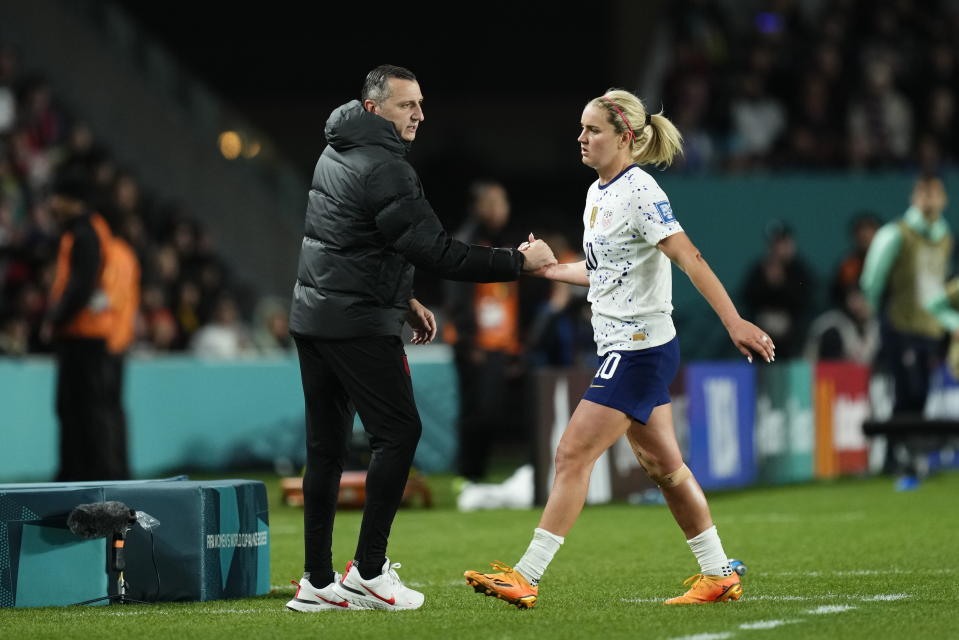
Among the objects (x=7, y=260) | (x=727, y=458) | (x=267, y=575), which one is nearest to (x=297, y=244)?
(x=7, y=260)

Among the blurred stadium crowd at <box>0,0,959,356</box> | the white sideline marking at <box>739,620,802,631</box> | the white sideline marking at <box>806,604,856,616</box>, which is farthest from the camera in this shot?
the blurred stadium crowd at <box>0,0,959,356</box>

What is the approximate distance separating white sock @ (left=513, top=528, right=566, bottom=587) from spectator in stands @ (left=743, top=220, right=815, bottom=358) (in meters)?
11.2

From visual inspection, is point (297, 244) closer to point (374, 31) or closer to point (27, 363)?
point (374, 31)

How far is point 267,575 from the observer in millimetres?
7238

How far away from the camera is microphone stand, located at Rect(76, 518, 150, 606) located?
675cm

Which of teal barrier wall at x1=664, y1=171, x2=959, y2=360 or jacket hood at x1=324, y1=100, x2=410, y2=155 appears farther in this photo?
teal barrier wall at x1=664, y1=171, x2=959, y2=360

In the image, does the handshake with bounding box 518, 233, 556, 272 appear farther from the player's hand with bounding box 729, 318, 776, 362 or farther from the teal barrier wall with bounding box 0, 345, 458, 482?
the teal barrier wall with bounding box 0, 345, 458, 482

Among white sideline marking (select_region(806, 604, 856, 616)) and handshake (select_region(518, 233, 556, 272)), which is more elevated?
handshake (select_region(518, 233, 556, 272))

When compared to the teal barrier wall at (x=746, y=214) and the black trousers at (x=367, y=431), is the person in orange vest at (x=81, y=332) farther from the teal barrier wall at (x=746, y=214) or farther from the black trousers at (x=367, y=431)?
the teal barrier wall at (x=746, y=214)

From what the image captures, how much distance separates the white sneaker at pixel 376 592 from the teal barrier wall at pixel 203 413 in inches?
358

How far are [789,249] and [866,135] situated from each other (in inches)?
109

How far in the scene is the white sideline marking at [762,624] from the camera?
5.74 m

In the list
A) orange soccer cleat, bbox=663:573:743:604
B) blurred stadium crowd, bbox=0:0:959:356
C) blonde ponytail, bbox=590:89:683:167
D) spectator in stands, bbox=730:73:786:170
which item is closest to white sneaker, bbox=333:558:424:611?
orange soccer cleat, bbox=663:573:743:604

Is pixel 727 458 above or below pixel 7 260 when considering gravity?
below
